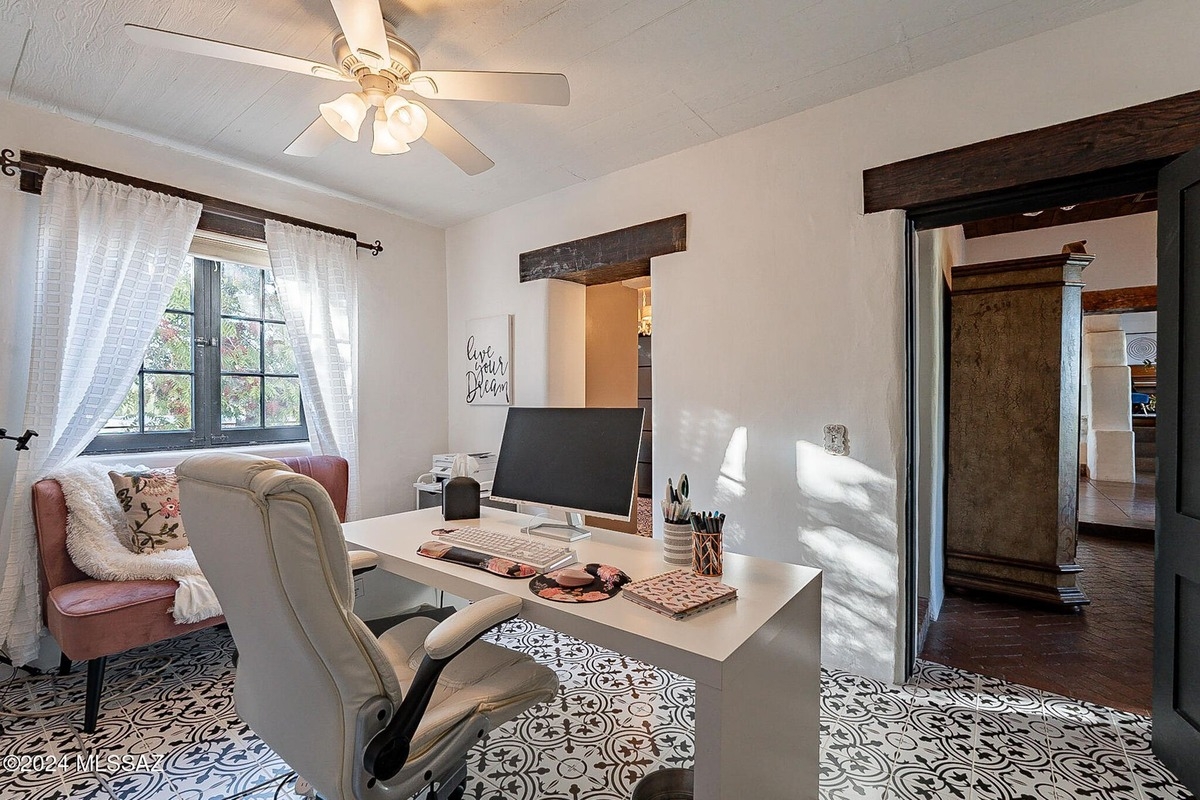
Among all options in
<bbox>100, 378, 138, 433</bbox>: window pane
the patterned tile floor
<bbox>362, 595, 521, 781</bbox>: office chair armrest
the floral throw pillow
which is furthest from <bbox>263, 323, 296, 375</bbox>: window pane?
the patterned tile floor

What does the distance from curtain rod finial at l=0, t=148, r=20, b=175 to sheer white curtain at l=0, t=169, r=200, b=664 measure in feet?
0.41

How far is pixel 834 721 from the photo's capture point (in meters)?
2.04

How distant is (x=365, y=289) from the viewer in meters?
3.62

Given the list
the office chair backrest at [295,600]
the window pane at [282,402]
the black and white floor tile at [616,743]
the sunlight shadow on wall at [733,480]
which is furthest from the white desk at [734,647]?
the window pane at [282,402]

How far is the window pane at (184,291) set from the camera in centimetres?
289

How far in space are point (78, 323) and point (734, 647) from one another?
303cm

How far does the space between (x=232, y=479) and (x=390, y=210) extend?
126 inches

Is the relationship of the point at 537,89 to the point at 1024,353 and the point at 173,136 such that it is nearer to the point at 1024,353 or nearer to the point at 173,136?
the point at 173,136

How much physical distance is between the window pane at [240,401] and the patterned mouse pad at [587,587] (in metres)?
2.57

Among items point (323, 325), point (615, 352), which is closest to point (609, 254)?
point (323, 325)

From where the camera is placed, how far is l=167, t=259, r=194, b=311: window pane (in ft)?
9.48

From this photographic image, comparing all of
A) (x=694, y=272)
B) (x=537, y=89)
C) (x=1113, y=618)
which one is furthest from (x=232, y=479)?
(x=1113, y=618)

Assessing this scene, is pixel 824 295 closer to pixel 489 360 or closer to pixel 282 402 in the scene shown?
pixel 489 360

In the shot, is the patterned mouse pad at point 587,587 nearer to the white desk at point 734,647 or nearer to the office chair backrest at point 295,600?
the white desk at point 734,647
